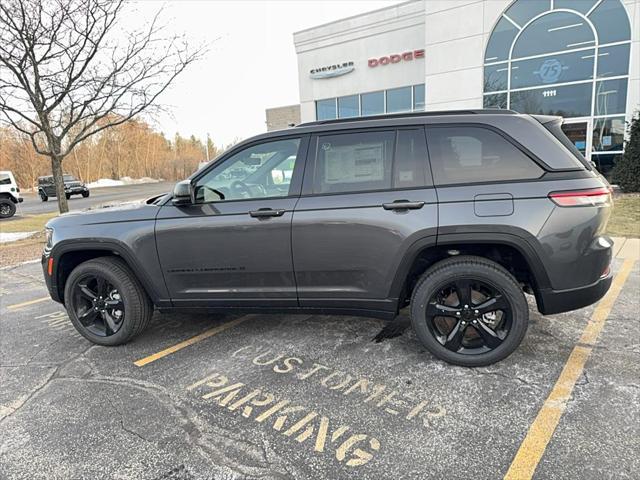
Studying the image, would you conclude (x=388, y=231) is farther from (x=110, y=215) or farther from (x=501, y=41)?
(x=501, y=41)

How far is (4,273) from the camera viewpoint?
7594 millimetres

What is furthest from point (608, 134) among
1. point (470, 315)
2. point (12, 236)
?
point (12, 236)

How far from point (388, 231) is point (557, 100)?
46.8 ft

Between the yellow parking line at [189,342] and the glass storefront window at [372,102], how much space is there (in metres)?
16.7

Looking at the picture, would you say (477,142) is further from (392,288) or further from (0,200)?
(0,200)

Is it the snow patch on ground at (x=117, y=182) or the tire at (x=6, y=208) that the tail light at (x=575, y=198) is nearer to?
the tire at (x=6, y=208)

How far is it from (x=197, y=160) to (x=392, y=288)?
8435 cm

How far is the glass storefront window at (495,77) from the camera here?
49.4 ft

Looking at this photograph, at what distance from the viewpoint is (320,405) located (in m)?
2.77

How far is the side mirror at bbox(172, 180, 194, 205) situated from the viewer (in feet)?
11.0

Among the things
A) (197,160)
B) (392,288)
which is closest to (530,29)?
(392,288)

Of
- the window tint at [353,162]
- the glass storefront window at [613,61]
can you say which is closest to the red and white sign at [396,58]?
the glass storefront window at [613,61]

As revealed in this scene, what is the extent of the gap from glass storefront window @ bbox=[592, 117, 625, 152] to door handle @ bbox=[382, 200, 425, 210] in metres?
14.0

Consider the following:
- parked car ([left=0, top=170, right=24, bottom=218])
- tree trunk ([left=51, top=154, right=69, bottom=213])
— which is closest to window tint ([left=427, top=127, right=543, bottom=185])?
tree trunk ([left=51, top=154, right=69, bottom=213])
